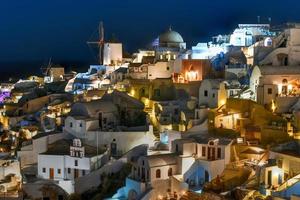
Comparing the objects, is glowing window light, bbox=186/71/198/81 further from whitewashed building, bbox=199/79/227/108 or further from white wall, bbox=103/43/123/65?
white wall, bbox=103/43/123/65

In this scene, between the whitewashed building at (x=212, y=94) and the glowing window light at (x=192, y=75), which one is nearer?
the whitewashed building at (x=212, y=94)

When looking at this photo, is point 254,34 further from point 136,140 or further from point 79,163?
point 79,163

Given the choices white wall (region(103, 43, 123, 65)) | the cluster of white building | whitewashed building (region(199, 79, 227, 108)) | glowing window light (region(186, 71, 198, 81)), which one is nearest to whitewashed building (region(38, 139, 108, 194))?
the cluster of white building

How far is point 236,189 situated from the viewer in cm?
2262

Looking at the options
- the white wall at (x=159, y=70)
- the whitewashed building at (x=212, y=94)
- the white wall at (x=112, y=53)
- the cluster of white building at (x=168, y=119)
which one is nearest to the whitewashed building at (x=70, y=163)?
the cluster of white building at (x=168, y=119)

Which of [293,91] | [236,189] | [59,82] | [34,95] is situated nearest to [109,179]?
[236,189]

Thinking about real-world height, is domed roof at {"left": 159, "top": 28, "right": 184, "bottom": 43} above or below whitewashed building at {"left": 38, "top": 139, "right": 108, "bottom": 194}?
above

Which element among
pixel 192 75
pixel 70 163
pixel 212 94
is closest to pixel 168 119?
pixel 212 94

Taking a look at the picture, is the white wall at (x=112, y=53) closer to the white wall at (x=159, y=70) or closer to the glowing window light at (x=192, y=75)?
the white wall at (x=159, y=70)

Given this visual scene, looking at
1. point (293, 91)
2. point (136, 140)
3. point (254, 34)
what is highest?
point (254, 34)

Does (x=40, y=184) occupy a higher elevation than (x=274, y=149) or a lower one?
lower

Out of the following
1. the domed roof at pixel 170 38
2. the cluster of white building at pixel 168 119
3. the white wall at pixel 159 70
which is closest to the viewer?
the cluster of white building at pixel 168 119

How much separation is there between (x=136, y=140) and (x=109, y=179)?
10.3ft

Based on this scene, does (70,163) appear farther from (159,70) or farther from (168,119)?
(159,70)
